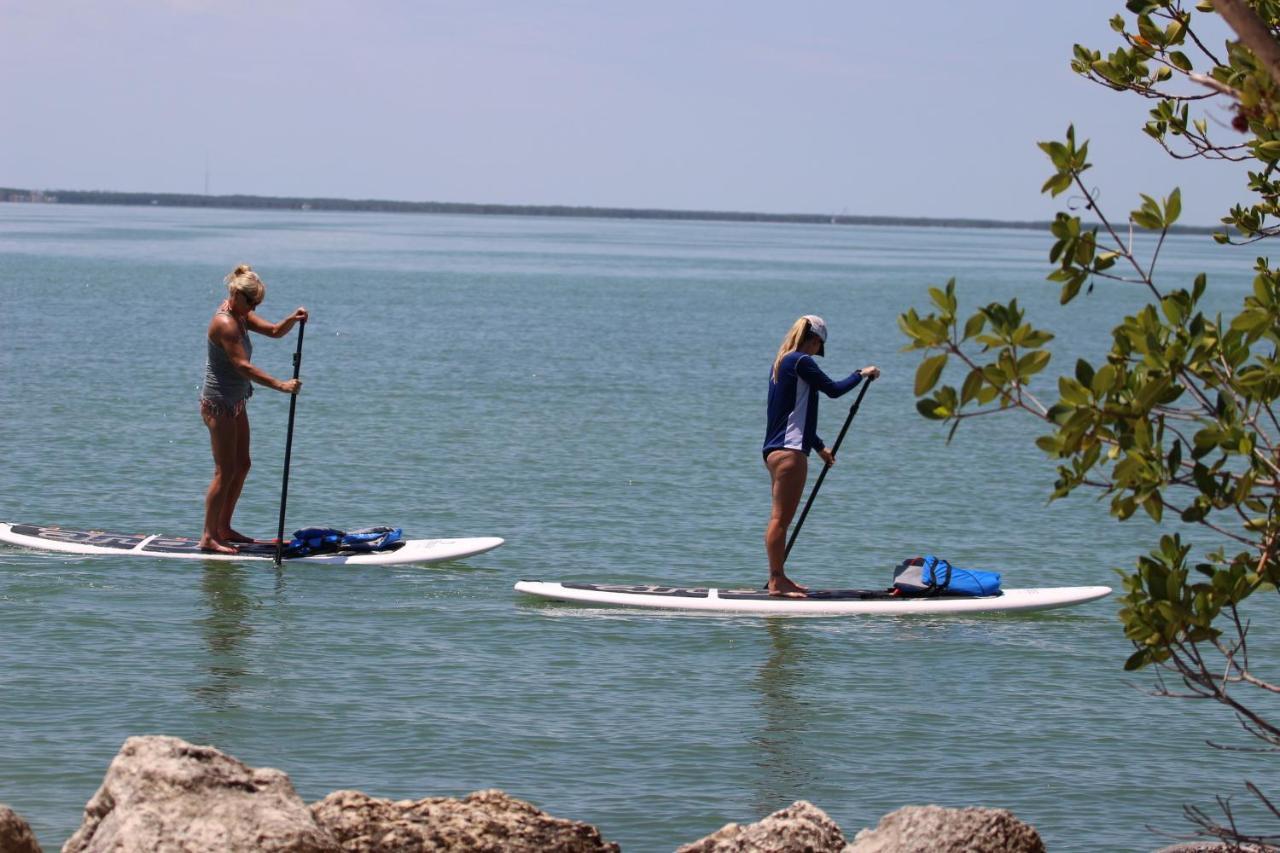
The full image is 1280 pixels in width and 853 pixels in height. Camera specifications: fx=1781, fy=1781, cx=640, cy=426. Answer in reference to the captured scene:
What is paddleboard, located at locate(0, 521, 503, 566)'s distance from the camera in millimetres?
12711

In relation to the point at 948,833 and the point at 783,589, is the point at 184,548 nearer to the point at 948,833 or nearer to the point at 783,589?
the point at 783,589

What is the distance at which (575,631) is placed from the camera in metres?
11.3

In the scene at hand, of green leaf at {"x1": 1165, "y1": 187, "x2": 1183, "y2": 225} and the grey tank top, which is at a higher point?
green leaf at {"x1": 1165, "y1": 187, "x2": 1183, "y2": 225}

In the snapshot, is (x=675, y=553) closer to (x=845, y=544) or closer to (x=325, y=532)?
(x=845, y=544)

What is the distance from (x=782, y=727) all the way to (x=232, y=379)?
4817 millimetres

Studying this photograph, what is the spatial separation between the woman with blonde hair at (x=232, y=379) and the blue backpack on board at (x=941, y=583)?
167 inches

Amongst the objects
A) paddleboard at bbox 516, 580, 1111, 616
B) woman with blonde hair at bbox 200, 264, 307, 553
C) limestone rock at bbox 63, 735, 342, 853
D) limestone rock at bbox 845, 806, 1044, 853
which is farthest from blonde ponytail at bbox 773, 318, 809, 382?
limestone rock at bbox 63, 735, 342, 853

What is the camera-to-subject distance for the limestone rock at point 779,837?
20.4 feet

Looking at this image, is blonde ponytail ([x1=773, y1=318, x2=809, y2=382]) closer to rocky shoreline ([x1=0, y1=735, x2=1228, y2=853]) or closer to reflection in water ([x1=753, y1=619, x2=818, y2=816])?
reflection in water ([x1=753, y1=619, x2=818, y2=816])

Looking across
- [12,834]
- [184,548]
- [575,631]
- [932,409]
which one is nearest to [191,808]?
[12,834]

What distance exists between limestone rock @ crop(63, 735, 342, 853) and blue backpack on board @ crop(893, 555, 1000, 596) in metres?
6.64

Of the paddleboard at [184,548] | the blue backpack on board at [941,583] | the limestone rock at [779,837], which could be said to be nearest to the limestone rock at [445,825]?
the limestone rock at [779,837]

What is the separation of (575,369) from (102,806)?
1192 inches

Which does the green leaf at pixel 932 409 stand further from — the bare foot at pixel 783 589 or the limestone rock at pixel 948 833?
the bare foot at pixel 783 589
